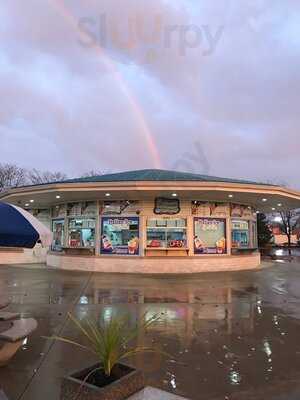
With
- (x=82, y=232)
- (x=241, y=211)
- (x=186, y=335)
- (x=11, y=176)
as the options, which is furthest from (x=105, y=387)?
(x=11, y=176)

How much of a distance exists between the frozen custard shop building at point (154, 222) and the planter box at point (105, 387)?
580 inches

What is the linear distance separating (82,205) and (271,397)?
59.9 ft

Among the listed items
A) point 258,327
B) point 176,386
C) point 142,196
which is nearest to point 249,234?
point 142,196

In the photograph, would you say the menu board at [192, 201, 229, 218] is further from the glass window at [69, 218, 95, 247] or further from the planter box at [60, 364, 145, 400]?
the planter box at [60, 364, 145, 400]

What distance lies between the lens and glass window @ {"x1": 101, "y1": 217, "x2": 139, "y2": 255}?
20.7m

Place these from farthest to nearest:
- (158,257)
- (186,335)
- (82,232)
Result: 1. (82,232)
2. (158,257)
3. (186,335)

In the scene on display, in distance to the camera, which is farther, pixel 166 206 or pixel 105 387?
pixel 166 206

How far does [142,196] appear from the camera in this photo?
20.8m

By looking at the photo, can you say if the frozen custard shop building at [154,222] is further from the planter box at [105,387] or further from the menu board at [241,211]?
the planter box at [105,387]

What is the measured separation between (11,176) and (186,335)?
62.5 m

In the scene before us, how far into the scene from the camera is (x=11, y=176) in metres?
65.9

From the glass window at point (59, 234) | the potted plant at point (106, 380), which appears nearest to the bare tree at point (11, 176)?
the glass window at point (59, 234)

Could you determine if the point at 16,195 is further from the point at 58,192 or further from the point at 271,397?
the point at 271,397

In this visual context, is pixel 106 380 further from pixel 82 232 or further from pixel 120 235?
pixel 82 232
